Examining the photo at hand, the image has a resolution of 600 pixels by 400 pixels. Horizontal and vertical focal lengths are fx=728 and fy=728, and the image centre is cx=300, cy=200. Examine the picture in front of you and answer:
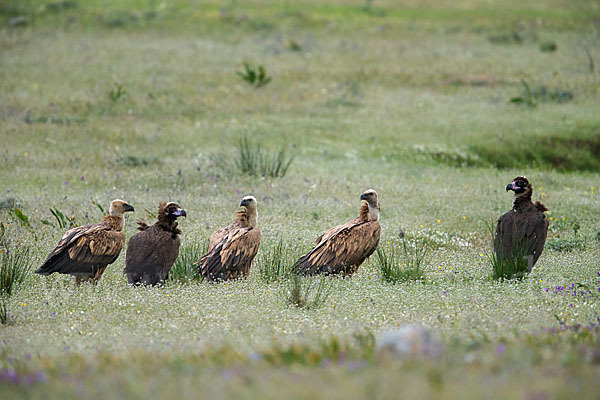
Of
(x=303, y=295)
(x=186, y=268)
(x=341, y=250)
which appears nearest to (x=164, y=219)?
(x=186, y=268)

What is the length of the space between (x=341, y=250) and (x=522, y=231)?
2.55 metres

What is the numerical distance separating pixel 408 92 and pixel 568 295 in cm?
2013

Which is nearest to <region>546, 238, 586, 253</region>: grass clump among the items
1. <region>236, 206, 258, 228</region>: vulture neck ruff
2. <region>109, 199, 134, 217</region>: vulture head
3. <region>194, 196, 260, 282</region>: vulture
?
<region>236, 206, 258, 228</region>: vulture neck ruff

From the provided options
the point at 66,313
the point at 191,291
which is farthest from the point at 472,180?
the point at 66,313

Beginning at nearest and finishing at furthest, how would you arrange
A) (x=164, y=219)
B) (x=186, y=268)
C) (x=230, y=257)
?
(x=230, y=257) < (x=164, y=219) < (x=186, y=268)

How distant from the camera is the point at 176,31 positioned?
3850 centimetres

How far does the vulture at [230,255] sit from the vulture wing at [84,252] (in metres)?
1.17

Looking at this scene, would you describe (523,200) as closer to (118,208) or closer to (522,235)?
(522,235)

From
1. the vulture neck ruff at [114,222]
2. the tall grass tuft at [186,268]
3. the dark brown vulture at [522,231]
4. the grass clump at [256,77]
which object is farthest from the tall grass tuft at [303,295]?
the grass clump at [256,77]

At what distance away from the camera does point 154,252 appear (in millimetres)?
9367

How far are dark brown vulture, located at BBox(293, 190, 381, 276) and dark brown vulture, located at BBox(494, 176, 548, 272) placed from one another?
1.77 meters

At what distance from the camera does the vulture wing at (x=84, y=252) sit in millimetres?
9125

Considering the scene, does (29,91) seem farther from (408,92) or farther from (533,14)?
(533,14)

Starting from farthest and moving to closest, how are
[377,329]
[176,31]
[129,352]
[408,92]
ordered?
[176,31]
[408,92]
[377,329]
[129,352]
